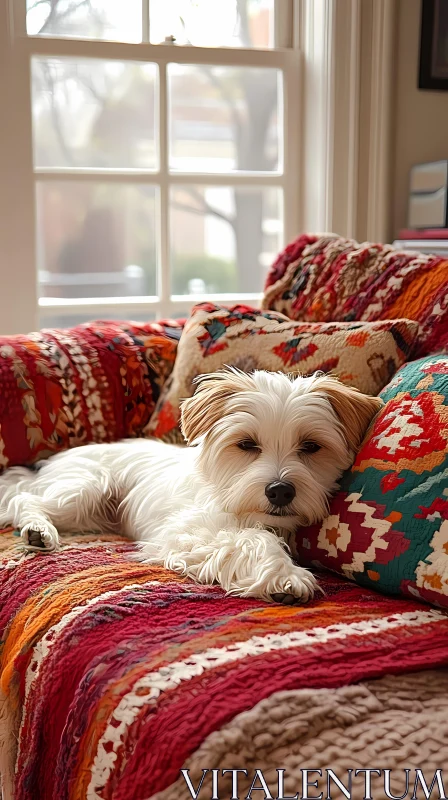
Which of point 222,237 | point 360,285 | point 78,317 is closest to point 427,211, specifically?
point 222,237

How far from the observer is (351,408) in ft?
5.00

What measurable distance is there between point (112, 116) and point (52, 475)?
153 cm

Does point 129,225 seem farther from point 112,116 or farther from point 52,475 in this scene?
point 52,475

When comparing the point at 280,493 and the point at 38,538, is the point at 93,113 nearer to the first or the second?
the point at 38,538

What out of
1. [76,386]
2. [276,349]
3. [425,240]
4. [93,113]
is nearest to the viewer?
[276,349]

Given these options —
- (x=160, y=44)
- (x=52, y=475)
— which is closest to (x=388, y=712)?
(x=52, y=475)

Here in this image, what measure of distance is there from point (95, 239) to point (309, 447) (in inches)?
68.6

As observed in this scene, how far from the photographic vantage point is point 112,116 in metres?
2.93

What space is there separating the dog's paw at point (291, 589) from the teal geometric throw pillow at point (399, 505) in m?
0.10

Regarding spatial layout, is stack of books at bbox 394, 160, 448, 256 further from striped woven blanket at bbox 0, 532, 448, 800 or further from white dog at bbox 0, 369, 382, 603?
striped woven blanket at bbox 0, 532, 448, 800

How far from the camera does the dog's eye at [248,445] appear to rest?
1500 mm

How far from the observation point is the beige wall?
291 cm

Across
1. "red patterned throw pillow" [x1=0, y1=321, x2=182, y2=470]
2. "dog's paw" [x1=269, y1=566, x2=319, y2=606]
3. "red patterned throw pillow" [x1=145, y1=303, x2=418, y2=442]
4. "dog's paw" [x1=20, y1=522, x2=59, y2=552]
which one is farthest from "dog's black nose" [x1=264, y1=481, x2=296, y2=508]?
"red patterned throw pillow" [x1=0, y1=321, x2=182, y2=470]

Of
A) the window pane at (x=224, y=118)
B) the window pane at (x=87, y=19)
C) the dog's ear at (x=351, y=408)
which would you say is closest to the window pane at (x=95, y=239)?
the window pane at (x=224, y=118)
